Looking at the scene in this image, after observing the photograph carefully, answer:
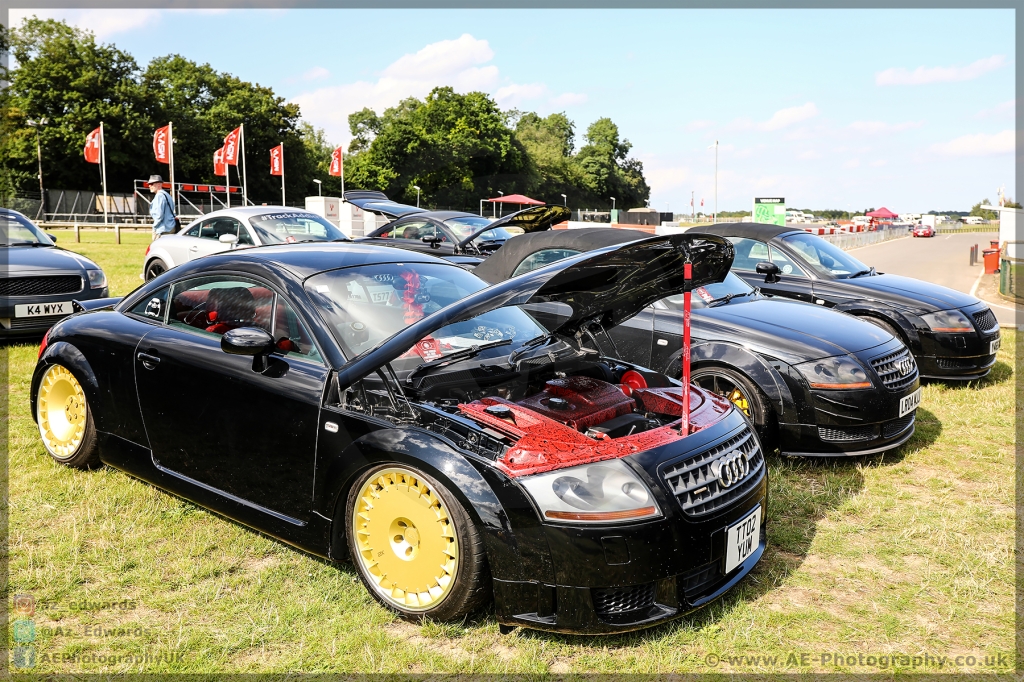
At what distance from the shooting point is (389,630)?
3.08 meters

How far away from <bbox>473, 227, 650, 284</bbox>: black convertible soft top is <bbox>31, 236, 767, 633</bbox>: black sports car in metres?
2.38

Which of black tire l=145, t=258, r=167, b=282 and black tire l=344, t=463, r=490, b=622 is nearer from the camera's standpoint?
black tire l=344, t=463, r=490, b=622

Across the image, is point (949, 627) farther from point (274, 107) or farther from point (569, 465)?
point (274, 107)

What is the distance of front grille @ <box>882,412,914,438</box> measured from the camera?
16.6 ft

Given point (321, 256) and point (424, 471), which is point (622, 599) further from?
point (321, 256)

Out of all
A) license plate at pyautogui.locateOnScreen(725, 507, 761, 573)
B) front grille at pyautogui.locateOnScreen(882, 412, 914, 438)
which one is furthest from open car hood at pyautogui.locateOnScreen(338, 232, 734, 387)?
front grille at pyautogui.locateOnScreen(882, 412, 914, 438)

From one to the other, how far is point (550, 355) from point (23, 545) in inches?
110

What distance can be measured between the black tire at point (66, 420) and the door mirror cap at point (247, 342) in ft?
5.36

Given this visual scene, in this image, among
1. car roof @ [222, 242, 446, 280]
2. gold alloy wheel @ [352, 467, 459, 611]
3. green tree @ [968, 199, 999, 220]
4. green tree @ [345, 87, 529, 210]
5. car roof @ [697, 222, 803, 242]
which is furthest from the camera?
green tree @ [968, 199, 999, 220]

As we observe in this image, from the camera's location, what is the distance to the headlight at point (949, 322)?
7219mm

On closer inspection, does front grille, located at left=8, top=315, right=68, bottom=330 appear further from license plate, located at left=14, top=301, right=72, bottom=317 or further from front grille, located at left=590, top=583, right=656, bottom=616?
front grille, located at left=590, top=583, right=656, bottom=616

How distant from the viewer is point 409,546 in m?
3.10

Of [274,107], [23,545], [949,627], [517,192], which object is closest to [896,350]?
[949,627]

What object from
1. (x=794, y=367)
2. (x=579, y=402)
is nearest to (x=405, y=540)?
(x=579, y=402)
